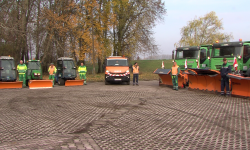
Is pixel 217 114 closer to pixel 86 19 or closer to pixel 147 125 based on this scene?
pixel 147 125

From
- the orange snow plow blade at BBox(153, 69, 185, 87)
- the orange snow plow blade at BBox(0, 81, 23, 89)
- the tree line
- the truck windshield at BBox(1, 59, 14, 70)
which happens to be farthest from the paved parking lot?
the tree line

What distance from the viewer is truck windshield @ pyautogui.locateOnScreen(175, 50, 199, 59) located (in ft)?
60.2

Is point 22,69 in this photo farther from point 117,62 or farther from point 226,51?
point 226,51

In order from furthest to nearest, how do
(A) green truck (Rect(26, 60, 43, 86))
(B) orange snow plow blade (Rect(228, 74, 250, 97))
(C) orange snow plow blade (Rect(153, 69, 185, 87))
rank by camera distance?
1. (A) green truck (Rect(26, 60, 43, 86))
2. (C) orange snow plow blade (Rect(153, 69, 185, 87))
3. (B) orange snow plow blade (Rect(228, 74, 250, 97))

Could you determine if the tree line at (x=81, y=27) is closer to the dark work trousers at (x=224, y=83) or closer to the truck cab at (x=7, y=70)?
the truck cab at (x=7, y=70)

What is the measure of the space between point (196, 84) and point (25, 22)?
23156 millimetres

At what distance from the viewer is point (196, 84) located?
14.9 metres

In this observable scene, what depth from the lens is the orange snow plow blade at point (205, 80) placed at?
1335 cm

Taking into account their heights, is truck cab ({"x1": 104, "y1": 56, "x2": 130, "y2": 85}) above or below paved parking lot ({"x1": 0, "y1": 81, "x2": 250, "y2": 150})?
above

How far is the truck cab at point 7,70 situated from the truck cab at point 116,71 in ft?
22.6

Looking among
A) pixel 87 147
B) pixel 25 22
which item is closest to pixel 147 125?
pixel 87 147

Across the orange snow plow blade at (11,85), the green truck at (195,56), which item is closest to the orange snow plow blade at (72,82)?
the orange snow plow blade at (11,85)

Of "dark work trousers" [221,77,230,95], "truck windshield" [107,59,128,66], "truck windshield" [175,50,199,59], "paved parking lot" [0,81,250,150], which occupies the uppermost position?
"truck windshield" [175,50,199,59]

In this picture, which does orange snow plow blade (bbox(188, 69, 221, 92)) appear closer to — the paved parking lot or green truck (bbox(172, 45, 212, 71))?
green truck (bbox(172, 45, 212, 71))
